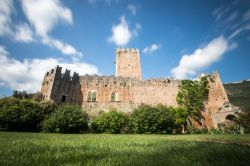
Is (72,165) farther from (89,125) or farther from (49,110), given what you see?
(49,110)

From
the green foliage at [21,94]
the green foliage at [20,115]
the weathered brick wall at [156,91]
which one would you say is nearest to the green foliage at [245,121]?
the weathered brick wall at [156,91]

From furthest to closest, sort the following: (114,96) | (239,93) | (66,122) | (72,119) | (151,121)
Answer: (239,93), (114,96), (151,121), (72,119), (66,122)

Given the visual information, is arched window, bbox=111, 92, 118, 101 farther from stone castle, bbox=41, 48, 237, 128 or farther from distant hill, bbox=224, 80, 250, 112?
distant hill, bbox=224, 80, 250, 112

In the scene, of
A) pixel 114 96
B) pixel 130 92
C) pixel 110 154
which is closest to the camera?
pixel 110 154

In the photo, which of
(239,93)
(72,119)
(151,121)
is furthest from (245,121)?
(239,93)

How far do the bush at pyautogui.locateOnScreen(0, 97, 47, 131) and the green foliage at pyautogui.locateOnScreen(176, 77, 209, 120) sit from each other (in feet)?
79.4

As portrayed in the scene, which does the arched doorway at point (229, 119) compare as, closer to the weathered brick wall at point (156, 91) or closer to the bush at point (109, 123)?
the weathered brick wall at point (156, 91)

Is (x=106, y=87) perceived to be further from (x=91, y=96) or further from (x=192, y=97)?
(x=192, y=97)

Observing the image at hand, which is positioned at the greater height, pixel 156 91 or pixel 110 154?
pixel 156 91

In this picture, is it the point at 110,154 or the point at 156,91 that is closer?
the point at 110,154

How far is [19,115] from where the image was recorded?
19.6 meters

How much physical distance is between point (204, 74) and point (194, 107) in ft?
29.6

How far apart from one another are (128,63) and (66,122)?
3112 cm

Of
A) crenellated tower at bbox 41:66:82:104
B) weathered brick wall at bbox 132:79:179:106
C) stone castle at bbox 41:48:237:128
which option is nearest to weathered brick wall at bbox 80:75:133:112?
stone castle at bbox 41:48:237:128
